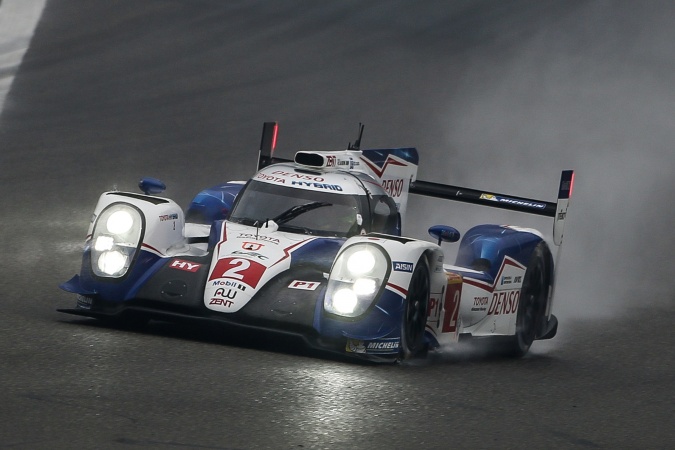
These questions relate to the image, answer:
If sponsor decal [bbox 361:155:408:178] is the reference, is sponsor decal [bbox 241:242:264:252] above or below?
below

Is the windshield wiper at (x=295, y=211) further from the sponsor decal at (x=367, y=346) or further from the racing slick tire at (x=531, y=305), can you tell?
the racing slick tire at (x=531, y=305)

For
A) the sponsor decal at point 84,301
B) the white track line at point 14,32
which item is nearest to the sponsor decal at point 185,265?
the sponsor decal at point 84,301

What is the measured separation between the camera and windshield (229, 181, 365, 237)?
28.6 feet

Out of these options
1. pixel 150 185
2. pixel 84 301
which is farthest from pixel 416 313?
pixel 150 185

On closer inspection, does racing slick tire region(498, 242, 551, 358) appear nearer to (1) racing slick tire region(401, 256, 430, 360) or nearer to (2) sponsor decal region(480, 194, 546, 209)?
(2) sponsor decal region(480, 194, 546, 209)

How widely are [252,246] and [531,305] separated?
2.48 m

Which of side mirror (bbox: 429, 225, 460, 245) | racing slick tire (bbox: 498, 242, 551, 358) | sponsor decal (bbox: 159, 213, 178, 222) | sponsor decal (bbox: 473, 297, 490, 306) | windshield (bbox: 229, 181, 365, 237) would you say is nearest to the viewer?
sponsor decal (bbox: 159, 213, 178, 222)

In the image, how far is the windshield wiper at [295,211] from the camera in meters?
8.75

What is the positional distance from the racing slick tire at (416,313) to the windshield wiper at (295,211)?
1046 mm

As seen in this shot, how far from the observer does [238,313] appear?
7660mm

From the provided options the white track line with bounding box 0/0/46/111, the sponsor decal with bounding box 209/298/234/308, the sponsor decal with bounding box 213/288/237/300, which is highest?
the white track line with bounding box 0/0/46/111

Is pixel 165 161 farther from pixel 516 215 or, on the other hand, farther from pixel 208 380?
pixel 208 380

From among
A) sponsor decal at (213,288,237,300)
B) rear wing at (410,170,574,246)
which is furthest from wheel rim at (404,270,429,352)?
rear wing at (410,170,574,246)

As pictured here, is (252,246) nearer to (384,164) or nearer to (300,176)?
(300,176)
